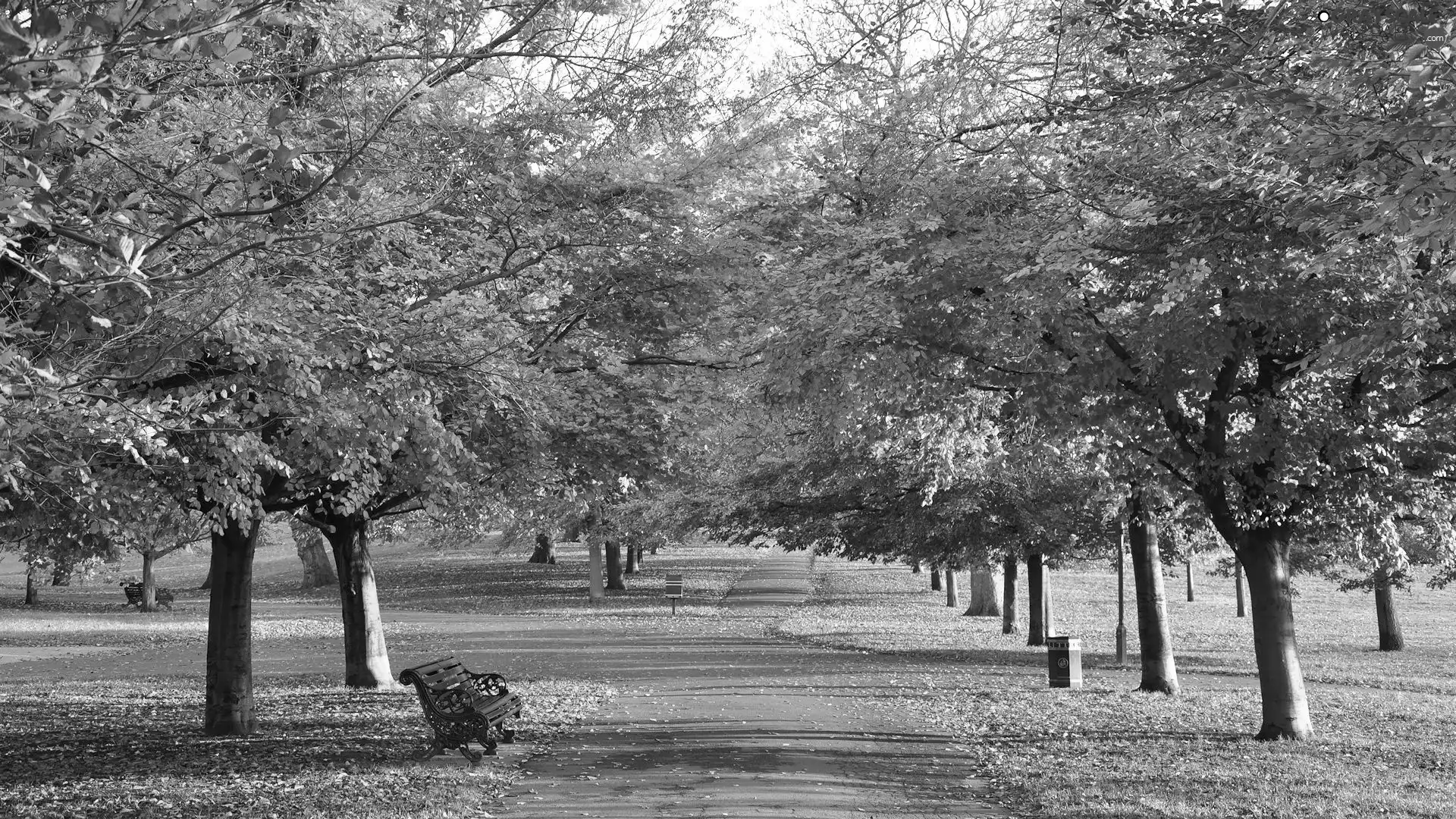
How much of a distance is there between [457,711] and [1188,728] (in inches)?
311

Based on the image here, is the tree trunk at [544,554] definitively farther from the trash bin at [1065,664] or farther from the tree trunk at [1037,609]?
the trash bin at [1065,664]

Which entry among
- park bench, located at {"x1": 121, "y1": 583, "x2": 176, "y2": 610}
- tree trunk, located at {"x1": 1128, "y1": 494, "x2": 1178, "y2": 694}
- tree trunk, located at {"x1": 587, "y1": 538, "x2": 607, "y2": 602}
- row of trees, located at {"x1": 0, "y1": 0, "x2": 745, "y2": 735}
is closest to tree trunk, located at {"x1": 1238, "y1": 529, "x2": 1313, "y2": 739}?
tree trunk, located at {"x1": 1128, "y1": 494, "x2": 1178, "y2": 694}

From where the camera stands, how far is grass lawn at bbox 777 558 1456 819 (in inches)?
363

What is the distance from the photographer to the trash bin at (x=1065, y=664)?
56.9ft

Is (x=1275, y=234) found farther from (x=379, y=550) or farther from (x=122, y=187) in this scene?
(x=379, y=550)

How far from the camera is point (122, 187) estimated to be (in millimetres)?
5703

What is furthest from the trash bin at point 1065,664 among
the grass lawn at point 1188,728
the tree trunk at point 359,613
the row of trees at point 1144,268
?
the tree trunk at point 359,613

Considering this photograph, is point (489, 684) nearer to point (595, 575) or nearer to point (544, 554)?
point (595, 575)

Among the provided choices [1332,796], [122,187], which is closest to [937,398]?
[1332,796]

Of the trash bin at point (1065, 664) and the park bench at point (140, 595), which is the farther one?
the park bench at point (140, 595)

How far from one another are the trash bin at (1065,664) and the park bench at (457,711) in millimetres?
8390

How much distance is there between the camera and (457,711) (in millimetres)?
11406

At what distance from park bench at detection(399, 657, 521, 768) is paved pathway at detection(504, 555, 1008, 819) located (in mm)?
607

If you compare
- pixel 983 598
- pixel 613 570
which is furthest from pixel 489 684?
pixel 613 570
